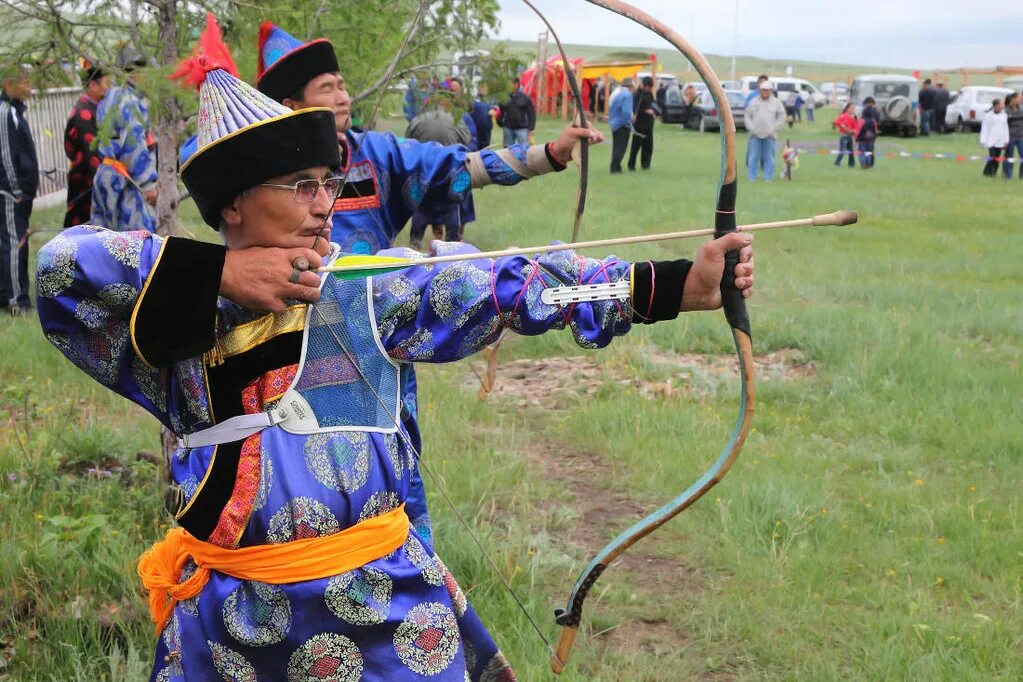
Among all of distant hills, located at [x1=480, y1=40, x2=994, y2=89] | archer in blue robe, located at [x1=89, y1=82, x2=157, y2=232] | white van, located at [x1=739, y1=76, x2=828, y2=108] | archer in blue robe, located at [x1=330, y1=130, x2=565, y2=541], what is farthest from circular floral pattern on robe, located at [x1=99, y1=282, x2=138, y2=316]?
distant hills, located at [x1=480, y1=40, x2=994, y2=89]

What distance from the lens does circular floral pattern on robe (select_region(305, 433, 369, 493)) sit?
2096 millimetres

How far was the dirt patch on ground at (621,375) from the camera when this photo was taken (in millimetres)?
6633

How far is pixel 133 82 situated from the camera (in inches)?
148

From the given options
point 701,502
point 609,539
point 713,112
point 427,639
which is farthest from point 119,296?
point 713,112

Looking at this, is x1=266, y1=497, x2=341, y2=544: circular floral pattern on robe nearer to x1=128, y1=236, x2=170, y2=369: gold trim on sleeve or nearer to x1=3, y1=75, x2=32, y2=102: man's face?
x1=128, y1=236, x2=170, y2=369: gold trim on sleeve

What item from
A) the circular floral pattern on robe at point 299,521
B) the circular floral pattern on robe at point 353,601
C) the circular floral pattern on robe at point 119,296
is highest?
the circular floral pattern on robe at point 119,296

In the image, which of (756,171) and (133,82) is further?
(756,171)

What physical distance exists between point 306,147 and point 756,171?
18.8 meters

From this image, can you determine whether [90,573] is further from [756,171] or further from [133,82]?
[756,171]

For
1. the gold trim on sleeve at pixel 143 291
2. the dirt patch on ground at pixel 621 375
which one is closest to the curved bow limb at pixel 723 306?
Answer: the gold trim on sleeve at pixel 143 291

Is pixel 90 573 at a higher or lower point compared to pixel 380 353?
lower

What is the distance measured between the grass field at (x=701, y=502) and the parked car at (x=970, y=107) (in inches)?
1113

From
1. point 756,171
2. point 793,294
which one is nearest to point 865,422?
point 793,294

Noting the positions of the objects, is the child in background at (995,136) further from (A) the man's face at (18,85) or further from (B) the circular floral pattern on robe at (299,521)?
(B) the circular floral pattern on robe at (299,521)
